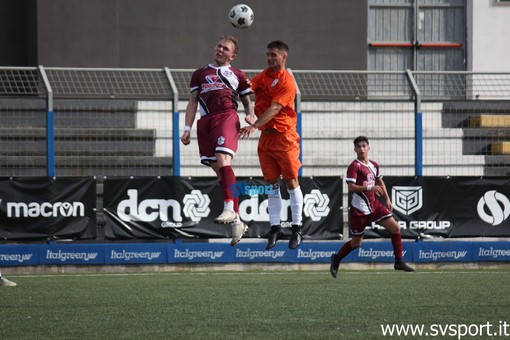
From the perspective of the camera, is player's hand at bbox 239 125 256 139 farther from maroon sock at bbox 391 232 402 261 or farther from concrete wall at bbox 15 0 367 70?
concrete wall at bbox 15 0 367 70

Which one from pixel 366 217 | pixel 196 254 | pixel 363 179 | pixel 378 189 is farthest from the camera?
pixel 196 254

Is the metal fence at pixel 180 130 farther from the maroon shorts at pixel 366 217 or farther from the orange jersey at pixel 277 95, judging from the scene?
the orange jersey at pixel 277 95

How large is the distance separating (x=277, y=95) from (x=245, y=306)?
2360 millimetres

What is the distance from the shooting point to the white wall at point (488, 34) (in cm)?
2427

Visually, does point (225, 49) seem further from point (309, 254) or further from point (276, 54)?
point (309, 254)

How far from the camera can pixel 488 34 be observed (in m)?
24.4

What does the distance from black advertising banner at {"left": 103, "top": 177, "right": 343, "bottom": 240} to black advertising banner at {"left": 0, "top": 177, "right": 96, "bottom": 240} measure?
0.36 meters

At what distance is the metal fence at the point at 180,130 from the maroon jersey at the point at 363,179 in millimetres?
4064

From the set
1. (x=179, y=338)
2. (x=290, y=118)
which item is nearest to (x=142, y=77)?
(x=290, y=118)

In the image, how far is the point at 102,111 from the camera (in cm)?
1877

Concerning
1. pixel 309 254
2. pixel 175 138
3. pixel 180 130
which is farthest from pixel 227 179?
pixel 180 130

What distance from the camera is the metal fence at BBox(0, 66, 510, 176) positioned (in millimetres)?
18422

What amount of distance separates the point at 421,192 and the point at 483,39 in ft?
24.2

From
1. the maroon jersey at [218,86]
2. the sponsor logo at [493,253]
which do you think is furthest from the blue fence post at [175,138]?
the maroon jersey at [218,86]
